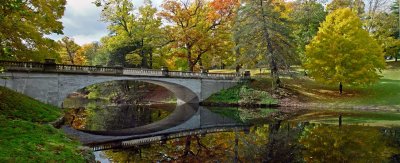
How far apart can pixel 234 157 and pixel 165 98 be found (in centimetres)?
3270

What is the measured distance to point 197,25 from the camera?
38688 mm

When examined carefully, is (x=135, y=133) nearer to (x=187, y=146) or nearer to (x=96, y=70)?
(x=187, y=146)

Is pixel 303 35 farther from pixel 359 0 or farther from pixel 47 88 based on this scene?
pixel 47 88

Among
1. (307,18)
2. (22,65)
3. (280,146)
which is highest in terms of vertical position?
(307,18)

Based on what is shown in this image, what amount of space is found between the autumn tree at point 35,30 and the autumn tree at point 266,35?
58.9 ft

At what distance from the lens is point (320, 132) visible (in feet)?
51.2

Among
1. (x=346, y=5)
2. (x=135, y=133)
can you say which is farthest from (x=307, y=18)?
(x=135, y=133)

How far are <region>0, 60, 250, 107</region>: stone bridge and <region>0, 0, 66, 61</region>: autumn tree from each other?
160cm

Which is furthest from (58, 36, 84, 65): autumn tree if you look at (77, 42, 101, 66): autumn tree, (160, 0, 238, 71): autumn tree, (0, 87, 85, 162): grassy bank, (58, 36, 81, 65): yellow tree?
(0, 87, 85, 162): grassy bank

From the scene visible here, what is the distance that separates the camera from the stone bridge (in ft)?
71.0

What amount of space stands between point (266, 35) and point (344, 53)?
7649 mm

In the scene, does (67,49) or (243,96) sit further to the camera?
(67,49)


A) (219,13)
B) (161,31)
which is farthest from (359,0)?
(161,31)

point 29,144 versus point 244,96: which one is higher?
point 29,144
